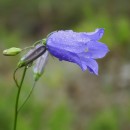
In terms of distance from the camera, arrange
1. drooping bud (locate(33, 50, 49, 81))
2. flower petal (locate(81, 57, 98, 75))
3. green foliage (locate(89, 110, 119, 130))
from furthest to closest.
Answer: green foliage (locate(89, 110, 119, 130)), drooping bud (locate(33, 50, 49, 81)), flower petal (locate(81, 57, 98, 75))

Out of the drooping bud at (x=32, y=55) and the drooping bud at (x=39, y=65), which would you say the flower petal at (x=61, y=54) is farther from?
the drooping bud at (x=39, y=65)

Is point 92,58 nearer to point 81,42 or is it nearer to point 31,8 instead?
point 81,42

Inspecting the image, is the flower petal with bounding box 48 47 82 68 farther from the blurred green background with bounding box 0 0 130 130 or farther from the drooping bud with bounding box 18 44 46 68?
the blurred green background with bounding box 0 0 130 130

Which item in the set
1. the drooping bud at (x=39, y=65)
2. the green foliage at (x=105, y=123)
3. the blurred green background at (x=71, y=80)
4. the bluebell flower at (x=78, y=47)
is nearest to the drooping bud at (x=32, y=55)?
the bluebell flower at (x=78, y=47)

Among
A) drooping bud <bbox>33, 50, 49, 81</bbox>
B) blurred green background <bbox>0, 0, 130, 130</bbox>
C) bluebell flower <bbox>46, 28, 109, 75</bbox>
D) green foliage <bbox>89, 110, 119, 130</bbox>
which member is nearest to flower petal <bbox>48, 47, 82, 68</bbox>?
bluebell flower <bbox>46, 28, 109, 75</bbox>

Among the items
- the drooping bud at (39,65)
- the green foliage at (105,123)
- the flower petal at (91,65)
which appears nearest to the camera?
the flower petal at (91,65)

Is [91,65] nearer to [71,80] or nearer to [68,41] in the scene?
[68,41]

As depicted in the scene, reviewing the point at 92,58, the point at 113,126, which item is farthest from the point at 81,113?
the point at 92,58
